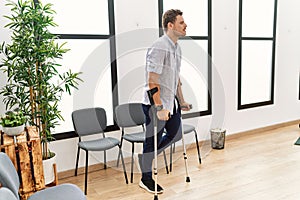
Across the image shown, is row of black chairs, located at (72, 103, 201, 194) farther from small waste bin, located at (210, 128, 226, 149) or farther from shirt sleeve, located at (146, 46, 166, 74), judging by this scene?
shirt sleeve, located at (146, 46, 166, 74)

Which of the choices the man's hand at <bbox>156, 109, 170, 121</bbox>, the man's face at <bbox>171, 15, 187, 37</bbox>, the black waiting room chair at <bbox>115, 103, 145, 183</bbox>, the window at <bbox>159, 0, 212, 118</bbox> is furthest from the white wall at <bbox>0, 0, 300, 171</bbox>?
the man's hand at <bbox>156, 109, 170, 121</bbox>

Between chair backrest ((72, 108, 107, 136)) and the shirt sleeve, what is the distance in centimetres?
95

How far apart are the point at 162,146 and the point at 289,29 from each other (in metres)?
3.55

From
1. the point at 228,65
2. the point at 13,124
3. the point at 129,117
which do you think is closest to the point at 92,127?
the point at 129,117

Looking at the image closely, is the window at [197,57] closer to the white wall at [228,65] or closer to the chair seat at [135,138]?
the white wall at [228,65]

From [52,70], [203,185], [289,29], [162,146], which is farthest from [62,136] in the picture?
[289,29]

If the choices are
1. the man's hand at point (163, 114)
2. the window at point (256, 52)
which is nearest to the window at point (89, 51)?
the man's hand at point (163, 114)

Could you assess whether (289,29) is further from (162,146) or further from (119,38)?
(162,146)

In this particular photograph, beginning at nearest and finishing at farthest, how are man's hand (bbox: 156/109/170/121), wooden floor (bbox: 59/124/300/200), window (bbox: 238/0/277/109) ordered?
man's hand (bbox: 156/109/170/121) < wooden floor (bbox: 59/124/300/200) < window (bbox: 238/0/277/109)

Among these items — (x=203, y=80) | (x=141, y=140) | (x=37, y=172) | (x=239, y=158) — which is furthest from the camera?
(x=203, y=80)

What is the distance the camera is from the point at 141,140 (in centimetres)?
311

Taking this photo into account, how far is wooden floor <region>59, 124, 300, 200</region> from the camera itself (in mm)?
2787

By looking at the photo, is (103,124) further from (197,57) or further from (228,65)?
(228,65)

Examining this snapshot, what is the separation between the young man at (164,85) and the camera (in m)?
2.57
